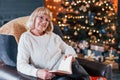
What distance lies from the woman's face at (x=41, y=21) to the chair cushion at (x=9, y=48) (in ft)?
0.97

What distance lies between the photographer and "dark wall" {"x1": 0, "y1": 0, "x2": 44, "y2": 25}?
5.82m

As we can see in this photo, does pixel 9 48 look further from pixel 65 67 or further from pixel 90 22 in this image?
pixel 90 22

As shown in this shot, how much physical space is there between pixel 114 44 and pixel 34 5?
6.05ft

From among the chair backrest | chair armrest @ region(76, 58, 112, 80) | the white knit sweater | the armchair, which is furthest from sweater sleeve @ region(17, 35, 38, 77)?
chair armrest @ region(76, 58, 112, 80)

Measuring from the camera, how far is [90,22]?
18.2 ft

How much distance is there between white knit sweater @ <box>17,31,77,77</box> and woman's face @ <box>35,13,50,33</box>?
8cm

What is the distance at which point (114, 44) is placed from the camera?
542 cm

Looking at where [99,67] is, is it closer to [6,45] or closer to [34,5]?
[6,45]

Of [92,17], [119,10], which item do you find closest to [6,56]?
[92,17]

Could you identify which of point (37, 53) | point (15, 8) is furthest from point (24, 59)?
point (15, 8)

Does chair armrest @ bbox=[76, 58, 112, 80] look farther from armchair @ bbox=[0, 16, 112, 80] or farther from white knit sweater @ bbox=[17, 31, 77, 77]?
white knit sweater @ bbox=[17, 31, 77, 77]

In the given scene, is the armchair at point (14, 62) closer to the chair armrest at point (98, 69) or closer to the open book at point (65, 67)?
the chair armrest at point (98, 69)

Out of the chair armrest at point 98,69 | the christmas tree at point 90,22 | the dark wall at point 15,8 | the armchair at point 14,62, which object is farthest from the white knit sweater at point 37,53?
the dark wall at point 15,8

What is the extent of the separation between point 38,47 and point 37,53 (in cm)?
6
